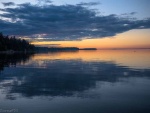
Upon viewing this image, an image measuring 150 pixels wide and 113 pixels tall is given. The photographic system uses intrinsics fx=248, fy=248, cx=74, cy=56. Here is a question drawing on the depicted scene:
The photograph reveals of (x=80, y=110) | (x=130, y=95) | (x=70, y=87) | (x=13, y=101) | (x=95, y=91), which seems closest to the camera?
(x=80, y=110)

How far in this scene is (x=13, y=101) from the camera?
1852cm

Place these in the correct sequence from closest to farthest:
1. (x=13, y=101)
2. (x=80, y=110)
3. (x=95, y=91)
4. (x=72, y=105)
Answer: (x=80, y=110) < (x=72, y=105) < (x=13, y=101) < (x=95, y=91)

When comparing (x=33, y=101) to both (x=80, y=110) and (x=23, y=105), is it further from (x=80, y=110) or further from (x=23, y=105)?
(x=80, y=110)

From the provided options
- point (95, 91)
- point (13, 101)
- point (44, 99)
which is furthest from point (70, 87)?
point (13, 101)

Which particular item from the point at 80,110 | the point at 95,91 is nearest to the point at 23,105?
the point at 80,110

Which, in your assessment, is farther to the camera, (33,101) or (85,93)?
(85,93)

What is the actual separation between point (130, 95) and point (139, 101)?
7.71 feet

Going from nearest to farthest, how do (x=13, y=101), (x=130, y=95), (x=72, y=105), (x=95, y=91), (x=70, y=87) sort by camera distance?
(x=72, y=105)
(x=13, y=101)
(x=130, y=95)
(x=95, y=91)
(x=70, y=87)

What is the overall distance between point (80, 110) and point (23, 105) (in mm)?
4165

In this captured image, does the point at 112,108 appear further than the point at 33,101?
No

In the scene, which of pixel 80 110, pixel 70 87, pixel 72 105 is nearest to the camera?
pixel 80 110

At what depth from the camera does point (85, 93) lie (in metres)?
21.9

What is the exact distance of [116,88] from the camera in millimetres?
24172

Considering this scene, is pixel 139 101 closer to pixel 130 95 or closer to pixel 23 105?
pixel 130 95
